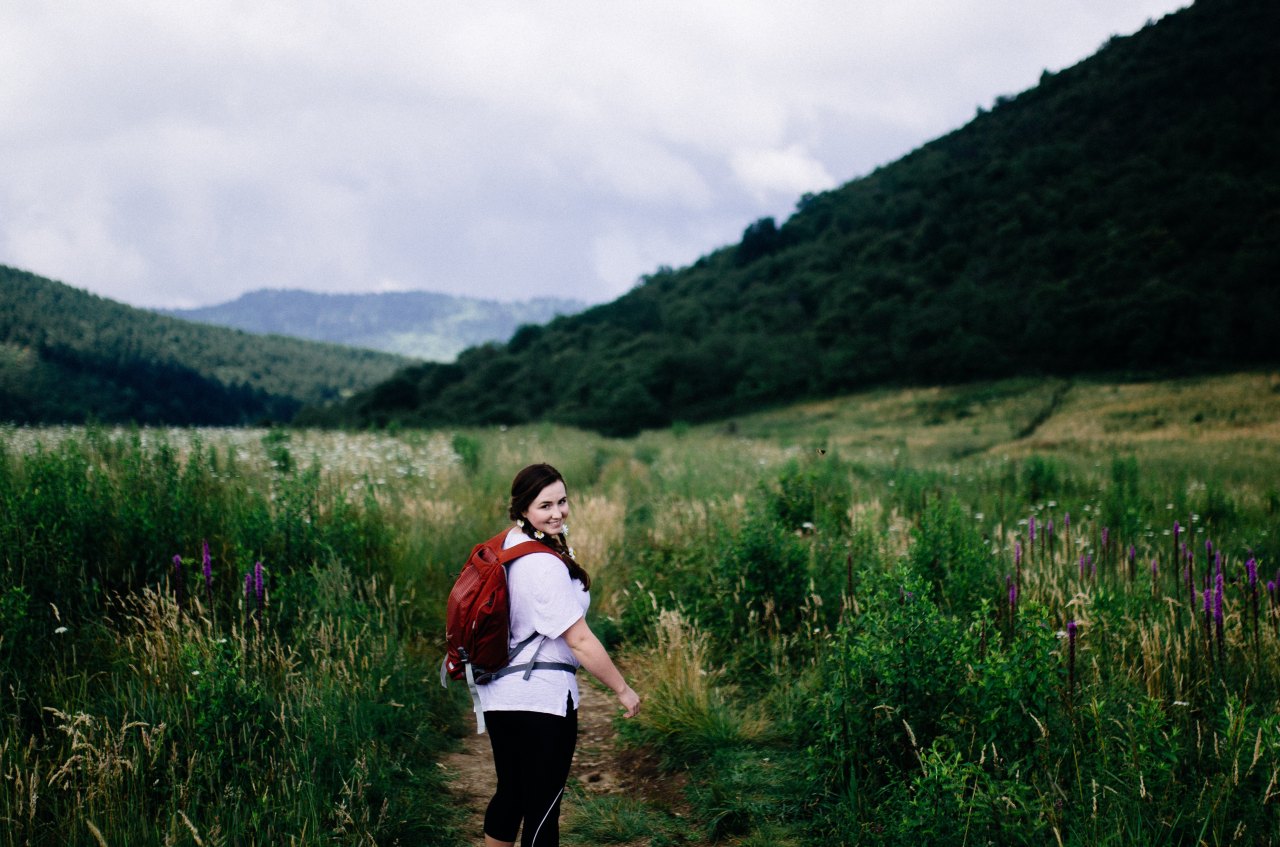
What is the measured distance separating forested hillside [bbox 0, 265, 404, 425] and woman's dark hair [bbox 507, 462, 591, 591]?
7457 millimetres

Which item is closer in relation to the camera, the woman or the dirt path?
the woman

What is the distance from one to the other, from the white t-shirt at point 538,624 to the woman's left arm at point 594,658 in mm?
41

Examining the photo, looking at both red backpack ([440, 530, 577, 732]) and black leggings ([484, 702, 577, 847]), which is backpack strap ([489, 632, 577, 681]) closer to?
red backpack ([440, 530, 577, 732])

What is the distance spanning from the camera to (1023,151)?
76.1 metres

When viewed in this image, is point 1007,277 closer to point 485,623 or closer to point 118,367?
point 118,367

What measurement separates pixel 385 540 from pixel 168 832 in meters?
3.92

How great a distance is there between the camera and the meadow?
3.03 metres

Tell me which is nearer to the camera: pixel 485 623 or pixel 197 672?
A: pixel 485 623

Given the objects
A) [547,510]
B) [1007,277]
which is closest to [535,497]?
[547,510]

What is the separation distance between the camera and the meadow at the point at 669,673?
3.03m

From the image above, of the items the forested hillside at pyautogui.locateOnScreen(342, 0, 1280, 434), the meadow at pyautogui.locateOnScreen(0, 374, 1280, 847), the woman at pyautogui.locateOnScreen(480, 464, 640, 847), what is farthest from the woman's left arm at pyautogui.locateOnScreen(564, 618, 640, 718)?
the forested hillside at pyautogui.locateOnScreen(342, 0, 1280, 434)

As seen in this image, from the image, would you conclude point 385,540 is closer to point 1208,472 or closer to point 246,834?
point 246,834

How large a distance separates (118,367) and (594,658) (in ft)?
157

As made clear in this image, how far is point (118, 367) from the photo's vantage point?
40719 millimetres
